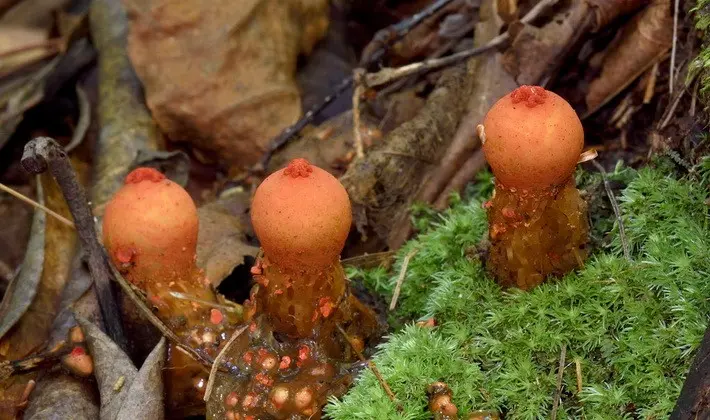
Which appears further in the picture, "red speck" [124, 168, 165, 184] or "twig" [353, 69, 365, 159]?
"twig" [353, 69, 365, 159]

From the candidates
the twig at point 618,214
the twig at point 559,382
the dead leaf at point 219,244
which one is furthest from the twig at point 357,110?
the twig at point 559,382

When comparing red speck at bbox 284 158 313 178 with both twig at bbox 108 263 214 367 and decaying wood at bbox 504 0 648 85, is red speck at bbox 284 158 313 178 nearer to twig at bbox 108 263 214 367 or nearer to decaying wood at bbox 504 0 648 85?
twig at bbox 108 263 214 367

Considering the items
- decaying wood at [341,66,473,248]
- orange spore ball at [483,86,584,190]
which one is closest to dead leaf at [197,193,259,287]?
decaying wood at [341,66,473,248]

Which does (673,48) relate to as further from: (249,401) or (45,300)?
(45,300)

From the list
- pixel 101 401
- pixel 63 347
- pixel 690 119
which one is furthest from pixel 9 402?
pixel 690 119

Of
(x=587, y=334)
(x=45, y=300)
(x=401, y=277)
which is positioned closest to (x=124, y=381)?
(x=45, y=300)
